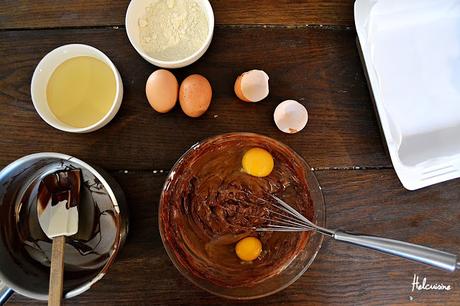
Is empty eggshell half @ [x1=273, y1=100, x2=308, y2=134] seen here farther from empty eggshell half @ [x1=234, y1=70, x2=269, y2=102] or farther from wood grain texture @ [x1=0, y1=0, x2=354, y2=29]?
wood grain texture @ [x1=0, y1=0, x2=354, y2=29]

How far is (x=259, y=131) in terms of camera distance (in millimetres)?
920

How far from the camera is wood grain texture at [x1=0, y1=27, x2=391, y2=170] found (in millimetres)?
917

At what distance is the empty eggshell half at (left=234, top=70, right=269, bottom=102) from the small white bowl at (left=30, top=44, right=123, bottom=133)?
222 millimetres

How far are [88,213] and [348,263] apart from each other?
0.48 meters

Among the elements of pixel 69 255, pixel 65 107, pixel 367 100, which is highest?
pixel 65 107

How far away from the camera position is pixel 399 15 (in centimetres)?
95

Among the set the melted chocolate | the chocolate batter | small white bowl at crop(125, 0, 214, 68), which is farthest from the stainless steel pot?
small white bowl at crop(125, 0, 214, 68)

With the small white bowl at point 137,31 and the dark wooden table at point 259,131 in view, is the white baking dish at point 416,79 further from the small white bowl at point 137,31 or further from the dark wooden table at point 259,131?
the small white bowl at point 137,31

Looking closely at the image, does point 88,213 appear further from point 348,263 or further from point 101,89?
point 348,263

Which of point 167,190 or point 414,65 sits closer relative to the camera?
point 167,190

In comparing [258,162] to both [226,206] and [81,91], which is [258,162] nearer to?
[226,206]

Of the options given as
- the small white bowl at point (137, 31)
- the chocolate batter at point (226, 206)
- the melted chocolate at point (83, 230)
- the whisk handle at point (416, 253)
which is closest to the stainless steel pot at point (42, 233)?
the melted chocolate at point (83, 230)

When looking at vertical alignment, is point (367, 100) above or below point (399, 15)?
below

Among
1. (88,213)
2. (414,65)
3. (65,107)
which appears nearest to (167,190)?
(88,213)
